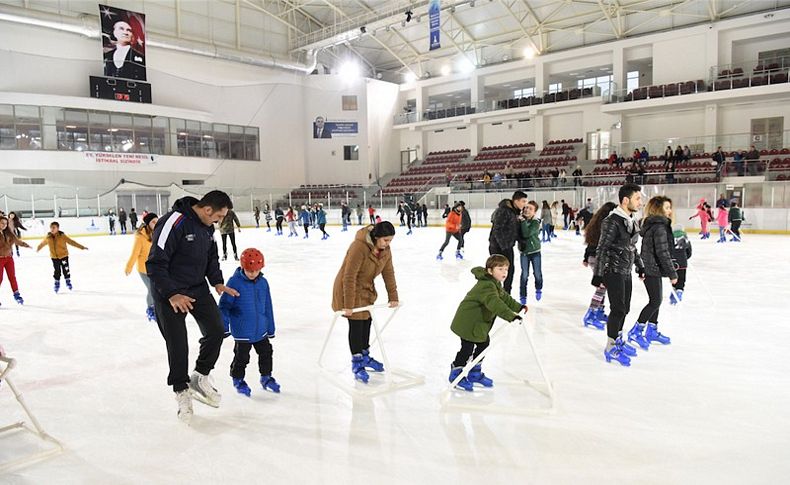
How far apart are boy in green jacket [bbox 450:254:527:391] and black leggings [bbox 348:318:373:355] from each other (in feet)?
2.14

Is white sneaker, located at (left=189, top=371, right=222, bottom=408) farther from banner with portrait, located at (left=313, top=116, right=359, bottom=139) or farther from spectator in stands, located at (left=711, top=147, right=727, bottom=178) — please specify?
banner with portrait, located at (left=313, top=116, right=359, bottom=139)

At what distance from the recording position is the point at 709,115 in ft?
72.9

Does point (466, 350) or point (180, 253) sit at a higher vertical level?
point (180, 253)

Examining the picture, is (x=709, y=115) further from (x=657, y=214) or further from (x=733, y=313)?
(x=657, y=214)

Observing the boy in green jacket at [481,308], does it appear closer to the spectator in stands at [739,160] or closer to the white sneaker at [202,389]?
the white sneaker at [202,389]

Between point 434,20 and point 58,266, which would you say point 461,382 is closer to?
point 58,266

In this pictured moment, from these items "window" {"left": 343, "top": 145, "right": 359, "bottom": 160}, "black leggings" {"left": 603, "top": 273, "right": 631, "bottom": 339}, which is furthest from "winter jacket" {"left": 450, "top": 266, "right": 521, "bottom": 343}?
"window" {"left": 343, "top": 145, "right": 359, "bottom": 160}

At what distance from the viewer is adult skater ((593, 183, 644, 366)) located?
3801mm

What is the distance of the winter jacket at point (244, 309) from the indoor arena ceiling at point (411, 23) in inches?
836

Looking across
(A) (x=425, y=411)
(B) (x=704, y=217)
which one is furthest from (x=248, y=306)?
(B) (x=704, y=217)

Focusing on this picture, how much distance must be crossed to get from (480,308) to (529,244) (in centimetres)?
274

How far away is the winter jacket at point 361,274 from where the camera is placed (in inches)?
134

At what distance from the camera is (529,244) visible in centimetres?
586

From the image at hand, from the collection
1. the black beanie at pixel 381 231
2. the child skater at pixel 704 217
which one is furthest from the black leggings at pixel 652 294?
the child skater at pixel 704 217
